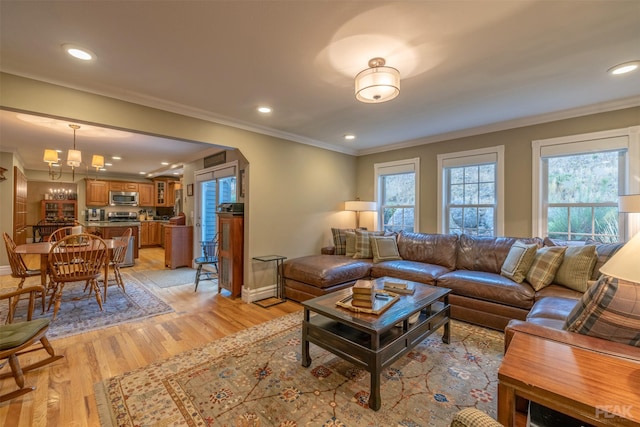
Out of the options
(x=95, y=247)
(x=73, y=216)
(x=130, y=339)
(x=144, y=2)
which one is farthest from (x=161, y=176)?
(x=144, y=2)

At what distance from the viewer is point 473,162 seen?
13.4 ft

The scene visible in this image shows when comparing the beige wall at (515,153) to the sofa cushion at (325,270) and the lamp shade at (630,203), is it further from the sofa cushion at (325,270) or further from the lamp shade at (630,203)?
the sofa cushion at (325,270)

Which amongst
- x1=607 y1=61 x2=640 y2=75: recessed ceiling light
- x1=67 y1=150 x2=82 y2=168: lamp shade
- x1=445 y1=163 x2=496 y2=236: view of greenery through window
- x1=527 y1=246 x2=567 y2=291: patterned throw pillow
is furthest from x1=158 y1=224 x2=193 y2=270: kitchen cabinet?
x1=607 y1=61 x2=640 y2=75: recessed ceiling light

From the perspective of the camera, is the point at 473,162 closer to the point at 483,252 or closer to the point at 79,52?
the point at 483,252

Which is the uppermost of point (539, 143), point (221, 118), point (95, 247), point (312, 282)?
point (221, 118)

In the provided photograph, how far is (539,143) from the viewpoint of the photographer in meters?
3.52

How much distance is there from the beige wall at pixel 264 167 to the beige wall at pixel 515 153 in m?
1.43

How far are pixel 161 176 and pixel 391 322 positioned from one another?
9.60m

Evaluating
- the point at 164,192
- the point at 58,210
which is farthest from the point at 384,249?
the point at 58,210

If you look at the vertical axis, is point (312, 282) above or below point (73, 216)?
below

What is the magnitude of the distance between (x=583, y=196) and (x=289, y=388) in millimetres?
3953

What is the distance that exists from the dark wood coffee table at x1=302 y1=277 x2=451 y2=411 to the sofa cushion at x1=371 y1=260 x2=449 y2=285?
88 cm

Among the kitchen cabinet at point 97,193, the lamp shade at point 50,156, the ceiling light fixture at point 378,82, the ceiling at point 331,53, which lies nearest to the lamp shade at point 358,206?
the ceiling at point 331,53

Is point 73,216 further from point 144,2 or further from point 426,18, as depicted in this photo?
point 426,18
